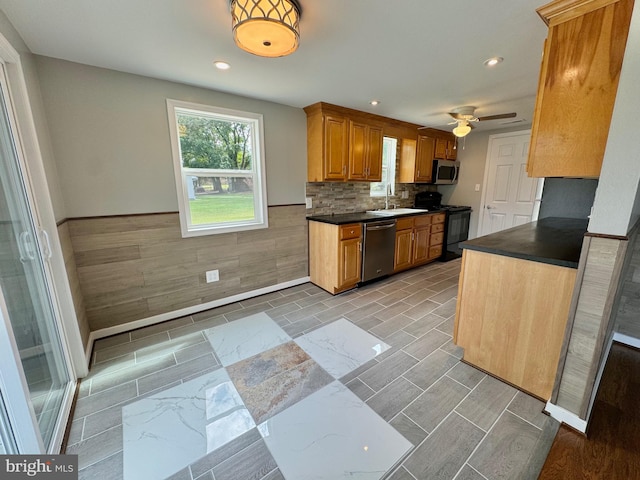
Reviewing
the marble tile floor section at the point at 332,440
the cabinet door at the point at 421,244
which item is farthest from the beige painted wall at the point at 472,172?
the marble tile floor section at the point at 332,440

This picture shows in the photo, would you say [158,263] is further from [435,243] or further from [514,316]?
[435,243]

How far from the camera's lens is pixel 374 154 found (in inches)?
143

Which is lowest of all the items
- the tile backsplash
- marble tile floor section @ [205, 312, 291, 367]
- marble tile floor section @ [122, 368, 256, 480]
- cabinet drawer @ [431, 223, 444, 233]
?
marble tile floor section @ [205, 312, 291, 367]

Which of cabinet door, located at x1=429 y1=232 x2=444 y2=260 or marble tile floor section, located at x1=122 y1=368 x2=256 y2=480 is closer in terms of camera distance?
marble tile floor section, located at x1=122 y1=368 x2=256 y2=480

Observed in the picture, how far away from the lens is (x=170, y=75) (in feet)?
7.32

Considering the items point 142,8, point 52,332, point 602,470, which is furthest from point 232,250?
point 602,470

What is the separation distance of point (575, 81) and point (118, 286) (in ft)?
11.5

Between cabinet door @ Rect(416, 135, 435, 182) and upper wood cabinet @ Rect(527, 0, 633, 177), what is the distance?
2958 mm

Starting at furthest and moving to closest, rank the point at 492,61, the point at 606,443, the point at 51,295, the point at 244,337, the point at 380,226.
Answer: the point at 380,226, the point at 244,337, the point at 492,61, the point at 51,295, the point at 606,443

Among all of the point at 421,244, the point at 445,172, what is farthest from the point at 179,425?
the point at 445,172

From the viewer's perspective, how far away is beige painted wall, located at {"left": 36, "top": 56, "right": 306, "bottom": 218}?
6.47ft

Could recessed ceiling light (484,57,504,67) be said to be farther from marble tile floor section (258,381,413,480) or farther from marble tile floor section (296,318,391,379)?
marble tile floor section (258,381,413,480)

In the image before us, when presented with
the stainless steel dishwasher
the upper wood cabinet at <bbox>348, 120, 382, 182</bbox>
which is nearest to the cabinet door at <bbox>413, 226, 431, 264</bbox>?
the stainless steel dishwasher

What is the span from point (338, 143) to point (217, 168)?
1.46 metres
